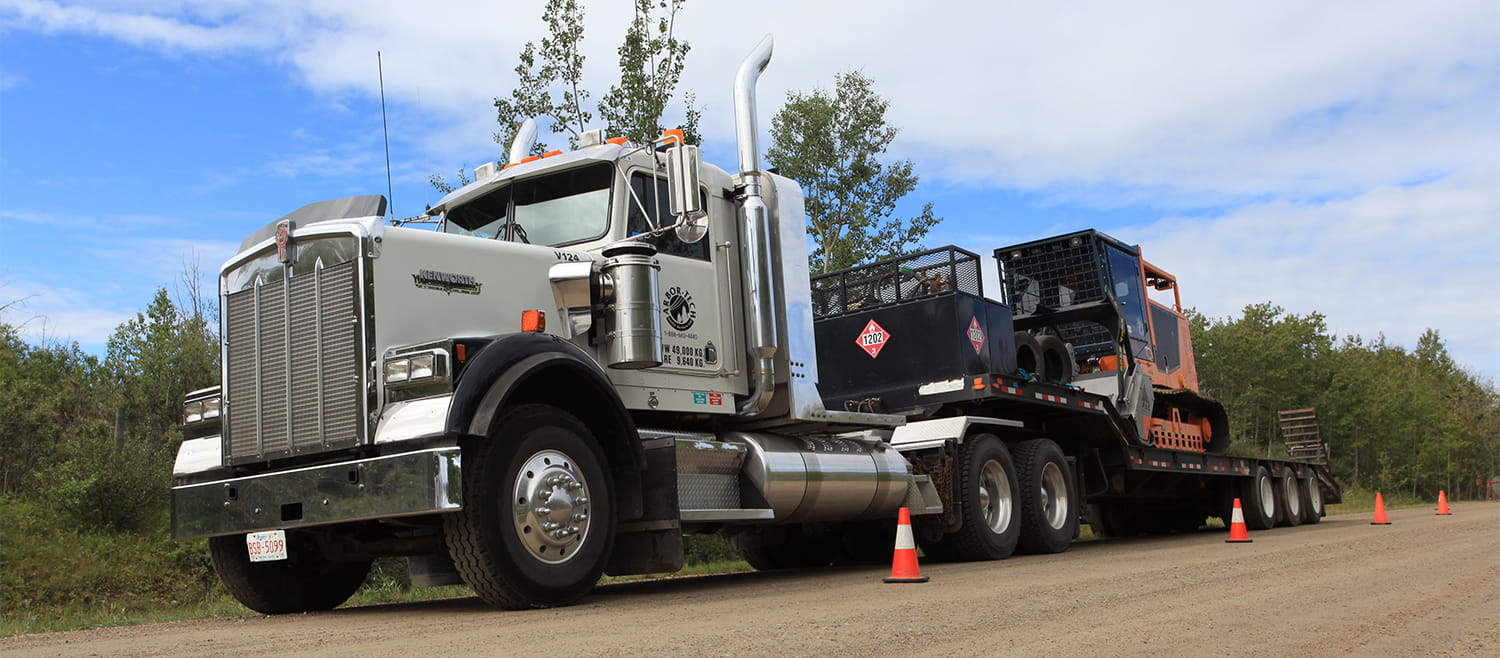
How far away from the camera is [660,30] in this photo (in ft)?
59.2

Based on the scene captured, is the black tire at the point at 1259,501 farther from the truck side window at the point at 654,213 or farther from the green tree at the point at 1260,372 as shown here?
the green tree at the point at 1260,372

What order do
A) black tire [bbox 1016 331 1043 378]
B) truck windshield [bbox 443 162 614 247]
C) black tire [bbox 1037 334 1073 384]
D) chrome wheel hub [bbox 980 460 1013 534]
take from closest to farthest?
truck windshield [bbox 443 162 614 247] → chrome wheel hub [bbox 980 460 1013 534] → black tire [bbox 1016 331 1043 378] → black tire [bbox 1037 334 1073 384]

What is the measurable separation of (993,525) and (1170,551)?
5.69 ft

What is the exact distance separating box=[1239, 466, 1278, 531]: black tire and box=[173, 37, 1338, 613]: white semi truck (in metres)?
6.28

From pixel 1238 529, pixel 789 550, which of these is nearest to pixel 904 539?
pixel 789 550

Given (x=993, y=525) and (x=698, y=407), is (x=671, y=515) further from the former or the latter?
(x=993, y=525)

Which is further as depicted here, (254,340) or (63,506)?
(63,506)

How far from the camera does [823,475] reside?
30.1 feet

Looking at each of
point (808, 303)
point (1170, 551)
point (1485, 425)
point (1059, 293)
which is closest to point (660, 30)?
point (1059, 293)

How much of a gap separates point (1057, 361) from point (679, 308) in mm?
6776

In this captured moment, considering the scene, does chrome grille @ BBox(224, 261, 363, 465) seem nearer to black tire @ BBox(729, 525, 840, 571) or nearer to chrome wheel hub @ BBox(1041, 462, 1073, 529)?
black tire @ BBox(729, 525, 840, 571)

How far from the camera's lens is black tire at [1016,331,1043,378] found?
12.9 metres

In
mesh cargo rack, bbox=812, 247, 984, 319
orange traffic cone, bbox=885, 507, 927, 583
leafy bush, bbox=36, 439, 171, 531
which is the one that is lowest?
orange traffic cone, bbox=885, 507, 927, 583

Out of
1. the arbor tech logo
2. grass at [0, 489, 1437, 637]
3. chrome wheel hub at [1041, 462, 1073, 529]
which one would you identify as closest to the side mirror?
the arbor tech logo
